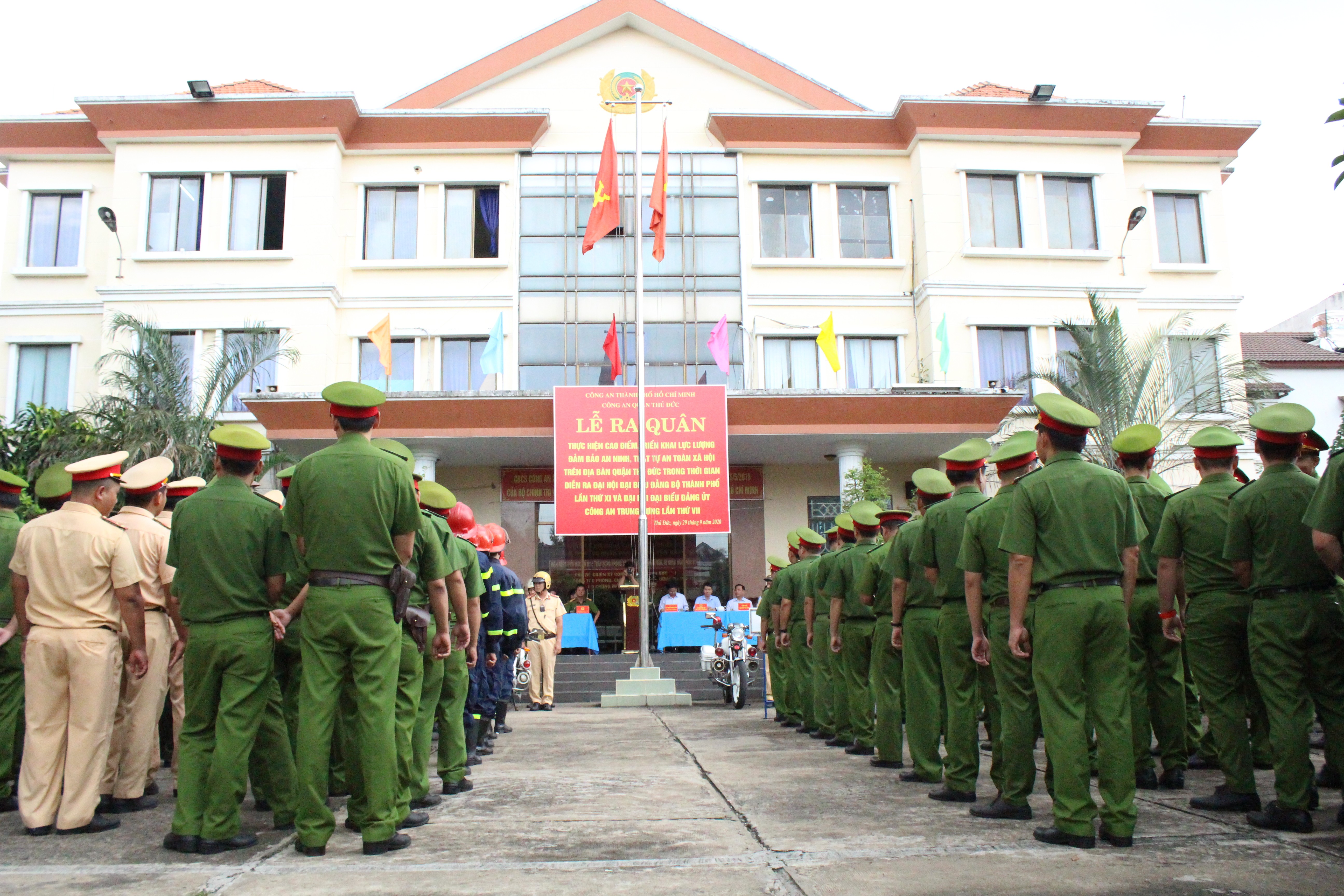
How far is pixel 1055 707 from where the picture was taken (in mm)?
4590

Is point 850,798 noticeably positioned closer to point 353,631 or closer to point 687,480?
point 353,631

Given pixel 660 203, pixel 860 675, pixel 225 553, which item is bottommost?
pixel 860 675

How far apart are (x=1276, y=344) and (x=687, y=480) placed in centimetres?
1865

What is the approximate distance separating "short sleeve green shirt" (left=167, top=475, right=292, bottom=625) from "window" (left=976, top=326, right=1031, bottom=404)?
57.5 ft

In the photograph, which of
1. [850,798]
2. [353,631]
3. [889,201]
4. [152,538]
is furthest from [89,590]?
[889,201]

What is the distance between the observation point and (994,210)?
21422 millimetres

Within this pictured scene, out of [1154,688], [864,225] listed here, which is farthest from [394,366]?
[1154,688]

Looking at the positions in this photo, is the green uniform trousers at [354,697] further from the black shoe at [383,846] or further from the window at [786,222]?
the window at [786,222]

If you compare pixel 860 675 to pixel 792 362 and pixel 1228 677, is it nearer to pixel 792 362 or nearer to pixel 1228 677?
pixel 1228 677

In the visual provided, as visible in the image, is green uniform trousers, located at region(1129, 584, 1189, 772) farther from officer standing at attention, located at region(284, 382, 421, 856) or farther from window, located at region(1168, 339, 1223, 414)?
window, located at region(1168, 339, 1223, 414)

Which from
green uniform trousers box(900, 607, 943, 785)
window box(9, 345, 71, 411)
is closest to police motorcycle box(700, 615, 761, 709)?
green uniform trousers box(900, 607, 943, 785)

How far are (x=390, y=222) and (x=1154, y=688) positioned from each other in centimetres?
1845

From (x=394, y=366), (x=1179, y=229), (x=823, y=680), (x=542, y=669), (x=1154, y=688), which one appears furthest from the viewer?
(x=1179, y=229)

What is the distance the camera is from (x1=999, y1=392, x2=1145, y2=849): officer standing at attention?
446cm
